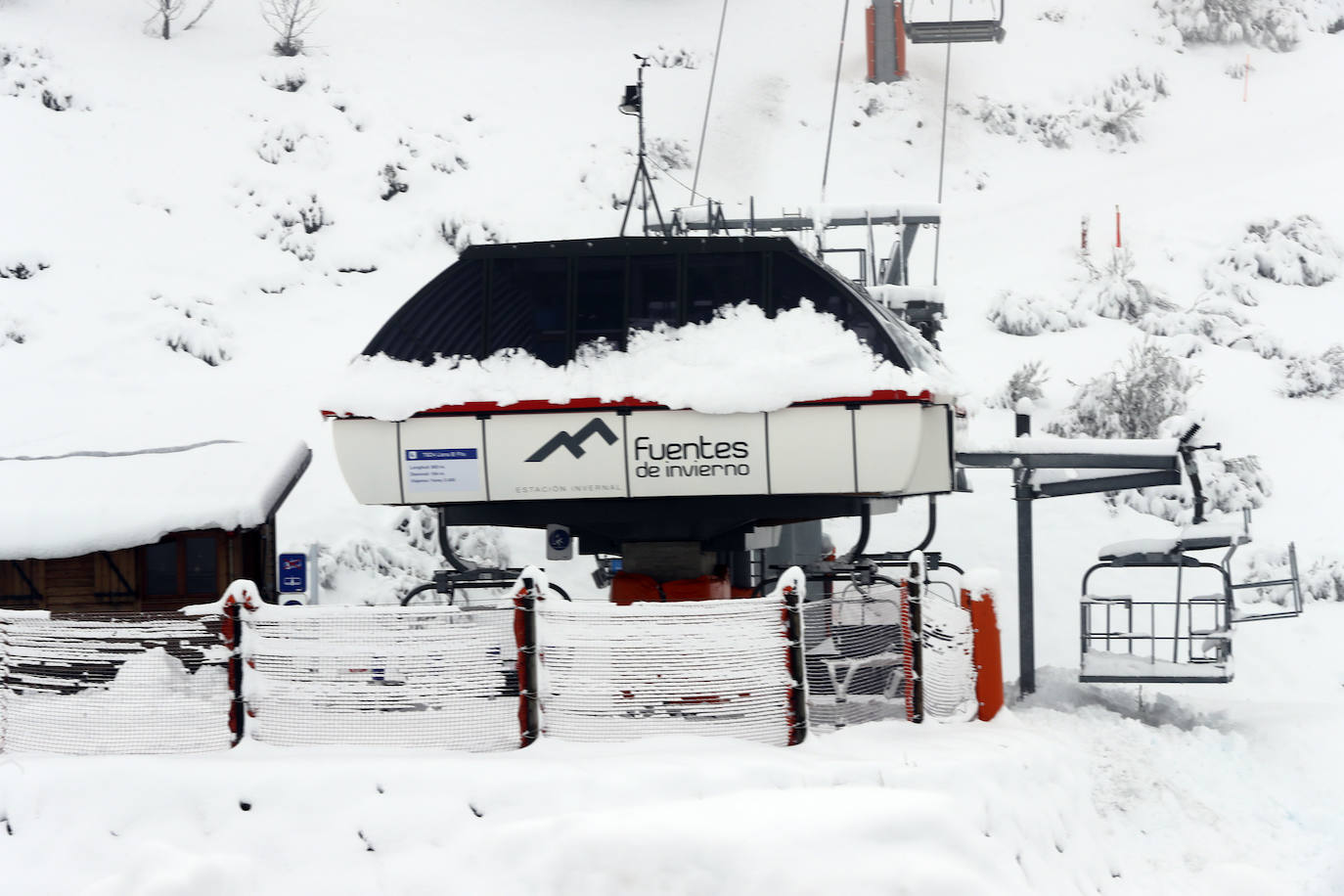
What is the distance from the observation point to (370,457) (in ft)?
35.6

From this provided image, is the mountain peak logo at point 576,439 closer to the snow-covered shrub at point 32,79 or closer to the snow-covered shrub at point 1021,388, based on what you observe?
the snow-covered shrub at point 1021,388

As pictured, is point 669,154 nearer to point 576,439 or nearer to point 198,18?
point 198,18

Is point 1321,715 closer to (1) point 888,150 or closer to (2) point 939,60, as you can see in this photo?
(1) point 888,150

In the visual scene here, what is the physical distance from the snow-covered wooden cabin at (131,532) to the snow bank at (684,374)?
19.4 feet

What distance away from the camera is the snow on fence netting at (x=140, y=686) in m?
8.80

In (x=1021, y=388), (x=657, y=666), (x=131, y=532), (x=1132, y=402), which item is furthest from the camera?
(x=1021, y=388)

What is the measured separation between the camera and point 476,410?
10742 mm

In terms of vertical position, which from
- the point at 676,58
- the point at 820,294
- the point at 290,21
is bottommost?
the point at 820,294

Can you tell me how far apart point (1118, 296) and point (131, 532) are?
71.0 feet

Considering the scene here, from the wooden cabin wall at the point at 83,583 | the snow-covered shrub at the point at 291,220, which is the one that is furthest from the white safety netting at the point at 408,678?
the snow-covered shrub at the point at 291,220

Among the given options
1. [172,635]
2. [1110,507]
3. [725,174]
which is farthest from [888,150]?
[172,635]

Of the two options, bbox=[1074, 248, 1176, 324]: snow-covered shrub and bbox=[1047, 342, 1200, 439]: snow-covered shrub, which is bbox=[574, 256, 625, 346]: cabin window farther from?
bbox=[1074, 248, 1176, 324]: snow-covered shrub

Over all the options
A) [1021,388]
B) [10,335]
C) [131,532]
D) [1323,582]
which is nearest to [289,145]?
[10,335]

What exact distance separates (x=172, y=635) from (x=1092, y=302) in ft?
83.3
